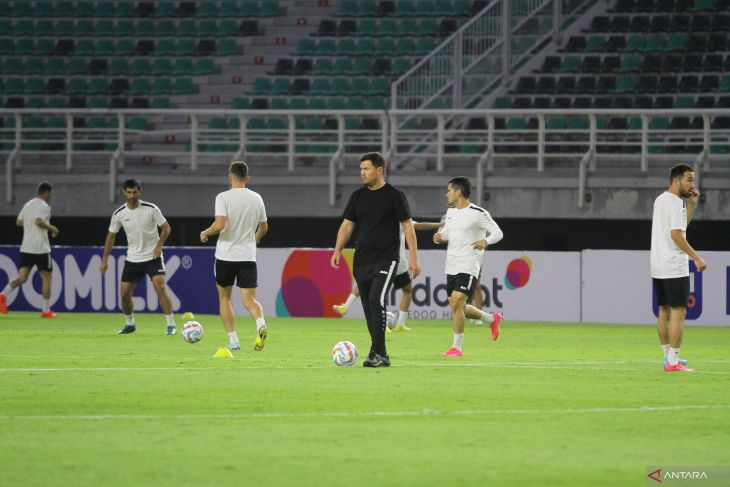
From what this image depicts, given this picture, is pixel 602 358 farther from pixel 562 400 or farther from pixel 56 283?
pixel 56 283

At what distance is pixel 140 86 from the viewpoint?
35.8 meters

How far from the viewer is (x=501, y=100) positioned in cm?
3144

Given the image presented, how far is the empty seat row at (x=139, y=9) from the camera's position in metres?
37.8

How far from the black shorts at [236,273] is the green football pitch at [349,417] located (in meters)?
0.84

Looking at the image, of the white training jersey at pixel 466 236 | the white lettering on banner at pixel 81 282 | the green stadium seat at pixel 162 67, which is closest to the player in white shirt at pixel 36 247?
the white lettering on banner at pixel 81 282

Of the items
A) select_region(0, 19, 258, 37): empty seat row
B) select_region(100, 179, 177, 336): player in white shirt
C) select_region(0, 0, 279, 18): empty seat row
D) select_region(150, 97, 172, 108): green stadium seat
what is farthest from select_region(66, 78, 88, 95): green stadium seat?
select_region(100, 179, 177, 336): player in white shirt

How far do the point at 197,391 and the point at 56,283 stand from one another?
53.3 ft

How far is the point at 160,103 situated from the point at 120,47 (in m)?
2.86

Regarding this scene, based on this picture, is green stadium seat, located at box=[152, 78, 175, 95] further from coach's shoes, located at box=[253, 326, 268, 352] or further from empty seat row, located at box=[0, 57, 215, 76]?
coach's shoes, located at box=[253, 326, 268, 352]

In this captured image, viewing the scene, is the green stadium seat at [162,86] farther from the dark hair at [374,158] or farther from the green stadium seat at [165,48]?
the dark hair at [374,158]

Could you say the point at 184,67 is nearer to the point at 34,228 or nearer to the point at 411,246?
the point at 34,228

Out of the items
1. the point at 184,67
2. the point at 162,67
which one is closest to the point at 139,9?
the point at 162,67

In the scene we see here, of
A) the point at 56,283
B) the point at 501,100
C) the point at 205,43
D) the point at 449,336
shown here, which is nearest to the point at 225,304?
the point at 449,336

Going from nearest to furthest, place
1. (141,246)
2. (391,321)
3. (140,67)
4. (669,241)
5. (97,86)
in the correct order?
(669,241) → (141,246) → (391,321) → (97,86) → (140,67)
